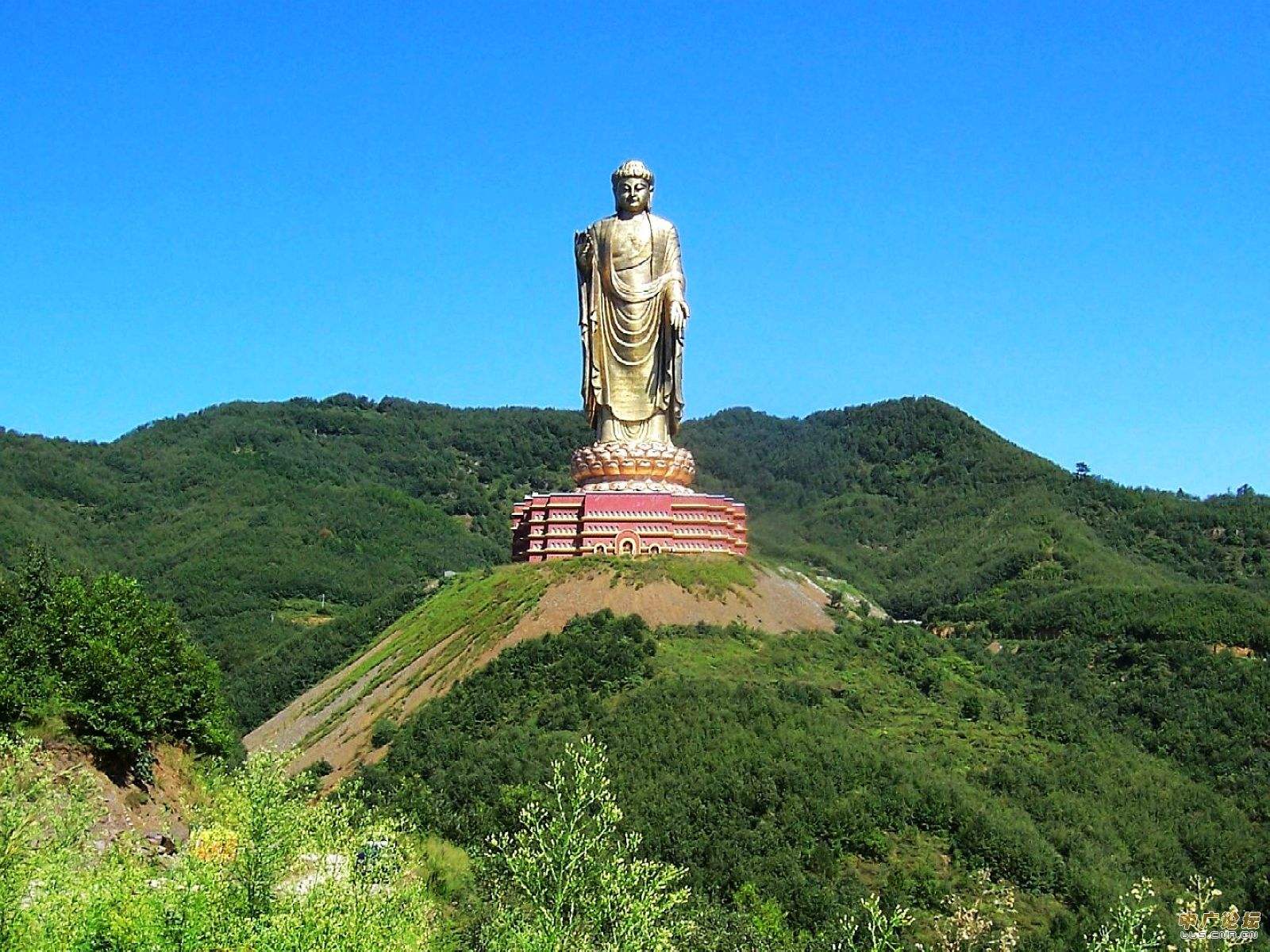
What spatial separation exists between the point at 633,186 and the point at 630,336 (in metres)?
3.18

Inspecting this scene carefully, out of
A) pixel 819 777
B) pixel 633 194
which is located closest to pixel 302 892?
pixel 819 777

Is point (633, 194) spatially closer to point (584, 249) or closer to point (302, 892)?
point (584, 249)

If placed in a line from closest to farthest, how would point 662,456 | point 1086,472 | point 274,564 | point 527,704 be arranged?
point 527,704 → point 662,456 → point 274,564 → point 1086,472

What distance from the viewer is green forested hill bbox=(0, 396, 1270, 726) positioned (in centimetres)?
4259

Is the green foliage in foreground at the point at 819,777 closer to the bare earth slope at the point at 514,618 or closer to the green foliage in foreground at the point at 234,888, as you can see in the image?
the bare earth slope at the point at 514,618

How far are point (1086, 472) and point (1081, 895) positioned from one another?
4566 cm

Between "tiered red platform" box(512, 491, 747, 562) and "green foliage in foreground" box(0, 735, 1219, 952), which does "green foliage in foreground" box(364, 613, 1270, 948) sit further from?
"green foliage in foreground" box(0, 735, 1219, 952)

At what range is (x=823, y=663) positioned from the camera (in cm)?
2972

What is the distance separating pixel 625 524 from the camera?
106 feet

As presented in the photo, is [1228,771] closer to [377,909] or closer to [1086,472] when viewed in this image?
[377,909]

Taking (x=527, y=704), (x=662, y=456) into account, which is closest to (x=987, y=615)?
(x=662, y=456)

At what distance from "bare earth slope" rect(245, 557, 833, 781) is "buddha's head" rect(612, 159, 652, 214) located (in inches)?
306

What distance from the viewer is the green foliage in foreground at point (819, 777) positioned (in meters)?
21.4

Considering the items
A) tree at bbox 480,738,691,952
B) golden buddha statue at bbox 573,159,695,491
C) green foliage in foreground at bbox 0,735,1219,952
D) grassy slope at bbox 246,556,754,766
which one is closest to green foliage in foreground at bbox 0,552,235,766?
grassy slope at bbox 246,556,754,766
